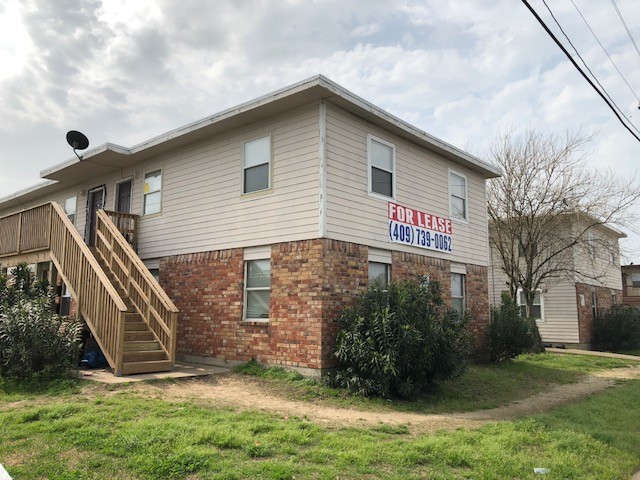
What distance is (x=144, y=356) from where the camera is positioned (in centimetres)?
1045

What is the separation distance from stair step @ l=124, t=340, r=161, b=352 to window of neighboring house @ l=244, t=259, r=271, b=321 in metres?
2.02

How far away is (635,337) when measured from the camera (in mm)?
23438

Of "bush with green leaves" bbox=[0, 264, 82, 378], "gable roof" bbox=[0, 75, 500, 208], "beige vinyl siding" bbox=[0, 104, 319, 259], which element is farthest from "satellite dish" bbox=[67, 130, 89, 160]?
"bush with green leaves" bbox=[0, 264, 82, 378]

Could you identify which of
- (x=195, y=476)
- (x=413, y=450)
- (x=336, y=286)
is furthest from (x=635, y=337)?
(x=195, y=476)

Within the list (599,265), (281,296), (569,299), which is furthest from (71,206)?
(599,265)

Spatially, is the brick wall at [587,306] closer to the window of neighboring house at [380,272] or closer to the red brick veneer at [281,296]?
the red brick veneer at [281,296]

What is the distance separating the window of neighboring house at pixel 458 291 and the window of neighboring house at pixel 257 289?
573 cm

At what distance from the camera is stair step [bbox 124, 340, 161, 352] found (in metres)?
10.4

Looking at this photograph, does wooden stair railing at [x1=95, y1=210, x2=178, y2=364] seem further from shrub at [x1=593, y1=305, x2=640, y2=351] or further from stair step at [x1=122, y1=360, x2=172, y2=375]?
shrub at [x1=593, y1=305, x2=640, y2=351]

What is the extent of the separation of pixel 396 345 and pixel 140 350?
5259 millimetres

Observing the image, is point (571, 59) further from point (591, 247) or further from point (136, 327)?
point (591, 247)

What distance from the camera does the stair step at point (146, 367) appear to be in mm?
9852

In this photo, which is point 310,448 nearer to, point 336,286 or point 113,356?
point 336,286

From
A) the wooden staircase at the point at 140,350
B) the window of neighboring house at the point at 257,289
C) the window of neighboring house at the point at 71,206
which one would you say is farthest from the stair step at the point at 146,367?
the window of neighboring house at the point at 71,206
